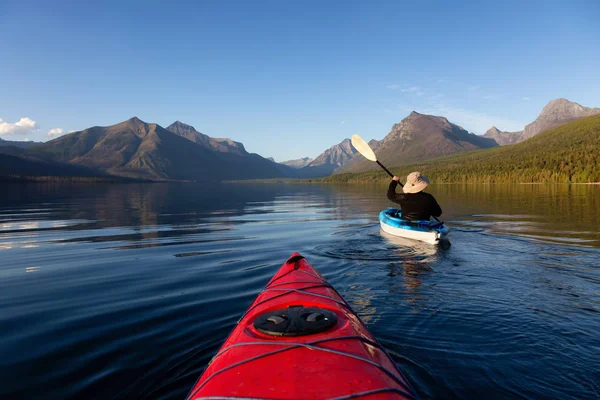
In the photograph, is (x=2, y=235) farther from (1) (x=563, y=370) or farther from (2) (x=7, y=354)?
(1) (x=563, y=370)

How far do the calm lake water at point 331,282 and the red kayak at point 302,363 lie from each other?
134cm

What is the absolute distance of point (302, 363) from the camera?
3453mm

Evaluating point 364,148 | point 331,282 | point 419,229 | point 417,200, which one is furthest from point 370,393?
point 364,148

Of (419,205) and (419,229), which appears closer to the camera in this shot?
(419,229)

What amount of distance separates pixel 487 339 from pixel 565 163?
113 m

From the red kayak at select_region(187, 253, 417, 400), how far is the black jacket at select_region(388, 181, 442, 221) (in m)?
10.1

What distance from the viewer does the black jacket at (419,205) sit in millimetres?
14062

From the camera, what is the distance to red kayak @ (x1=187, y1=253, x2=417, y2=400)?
3.02 metres

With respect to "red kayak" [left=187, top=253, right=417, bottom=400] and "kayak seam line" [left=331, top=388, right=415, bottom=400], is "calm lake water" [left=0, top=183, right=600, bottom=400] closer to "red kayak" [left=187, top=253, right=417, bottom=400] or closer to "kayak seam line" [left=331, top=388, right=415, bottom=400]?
"red kayak" [left=187, top=253, right=417, bottom=400]

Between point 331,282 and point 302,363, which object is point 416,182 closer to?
point 331,282

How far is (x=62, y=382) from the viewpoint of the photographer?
4891mm

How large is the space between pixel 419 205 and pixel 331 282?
6538 mm

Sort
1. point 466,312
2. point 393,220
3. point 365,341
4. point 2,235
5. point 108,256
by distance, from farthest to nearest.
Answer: point 2,235 < point 393,220 < point 108,256 < point 466,312 < point 365,341

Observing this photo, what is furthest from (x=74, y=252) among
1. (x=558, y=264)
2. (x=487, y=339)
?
(x=558, y=264)
